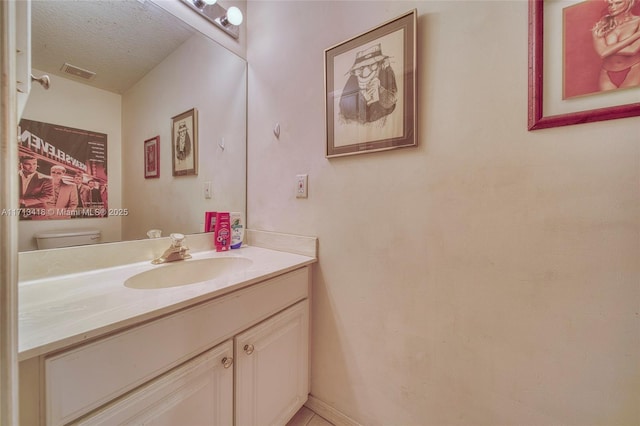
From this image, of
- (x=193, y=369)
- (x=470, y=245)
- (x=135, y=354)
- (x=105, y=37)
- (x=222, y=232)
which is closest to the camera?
(x=135, y=354)

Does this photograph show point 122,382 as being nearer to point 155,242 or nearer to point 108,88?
point 155,242

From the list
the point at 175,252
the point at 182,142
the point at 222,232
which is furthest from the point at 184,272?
the point at 182,142

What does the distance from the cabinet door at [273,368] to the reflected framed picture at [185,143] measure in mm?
851

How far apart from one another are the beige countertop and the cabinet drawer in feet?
0.11

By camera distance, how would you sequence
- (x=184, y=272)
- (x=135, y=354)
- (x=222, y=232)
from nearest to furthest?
(x=135, y=354)
(x=184, y=272)
(x=222, y=232)

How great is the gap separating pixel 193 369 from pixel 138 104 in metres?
1.03

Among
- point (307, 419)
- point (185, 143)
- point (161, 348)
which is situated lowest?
point (307, 419)

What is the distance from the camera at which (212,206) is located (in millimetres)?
1292

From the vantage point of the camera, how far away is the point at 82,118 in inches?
33.2

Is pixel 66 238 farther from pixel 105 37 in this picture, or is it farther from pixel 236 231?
pixel 105 37

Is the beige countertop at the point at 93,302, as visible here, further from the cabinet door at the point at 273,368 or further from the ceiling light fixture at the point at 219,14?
the ceiling light fixture at the point at 219,14

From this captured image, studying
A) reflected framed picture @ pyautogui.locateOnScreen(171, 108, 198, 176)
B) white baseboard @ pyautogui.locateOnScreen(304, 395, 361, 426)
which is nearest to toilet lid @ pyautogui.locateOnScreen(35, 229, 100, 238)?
reflected framed picture @ pyautogui.locateOnScreen(171, 108, 198, 176)

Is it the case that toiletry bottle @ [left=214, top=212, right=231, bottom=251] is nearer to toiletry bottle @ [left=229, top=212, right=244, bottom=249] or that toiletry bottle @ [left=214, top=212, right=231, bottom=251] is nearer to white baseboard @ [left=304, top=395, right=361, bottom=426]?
toiletry bottle @ [left=229, top=212, right=244, bottom=249]

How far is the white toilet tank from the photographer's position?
0.78 m
